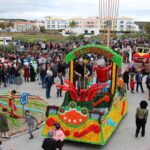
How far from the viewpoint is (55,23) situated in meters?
190

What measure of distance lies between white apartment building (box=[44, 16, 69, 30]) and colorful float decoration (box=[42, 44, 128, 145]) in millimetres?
177401

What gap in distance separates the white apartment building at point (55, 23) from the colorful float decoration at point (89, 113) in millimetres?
177401

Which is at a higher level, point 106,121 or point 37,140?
point 106,121

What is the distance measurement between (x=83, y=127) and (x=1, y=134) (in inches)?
117

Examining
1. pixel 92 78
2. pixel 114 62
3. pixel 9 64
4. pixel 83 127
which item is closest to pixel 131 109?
pixel 92 78

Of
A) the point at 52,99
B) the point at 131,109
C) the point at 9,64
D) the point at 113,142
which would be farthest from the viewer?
the point at 9,64

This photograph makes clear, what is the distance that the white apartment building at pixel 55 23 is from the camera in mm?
189250

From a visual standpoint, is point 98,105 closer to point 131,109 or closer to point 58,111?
point 58,111

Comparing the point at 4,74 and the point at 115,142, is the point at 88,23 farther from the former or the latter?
the point at 115,142

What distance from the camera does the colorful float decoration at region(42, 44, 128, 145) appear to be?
421 inches

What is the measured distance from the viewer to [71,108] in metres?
10.9

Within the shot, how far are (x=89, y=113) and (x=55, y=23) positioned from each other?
182212 millimetres

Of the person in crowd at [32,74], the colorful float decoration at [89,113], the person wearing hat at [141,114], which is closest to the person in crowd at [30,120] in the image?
→ the colorful float decoration at [89,113]

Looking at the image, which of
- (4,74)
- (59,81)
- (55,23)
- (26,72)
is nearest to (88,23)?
(55,23)
